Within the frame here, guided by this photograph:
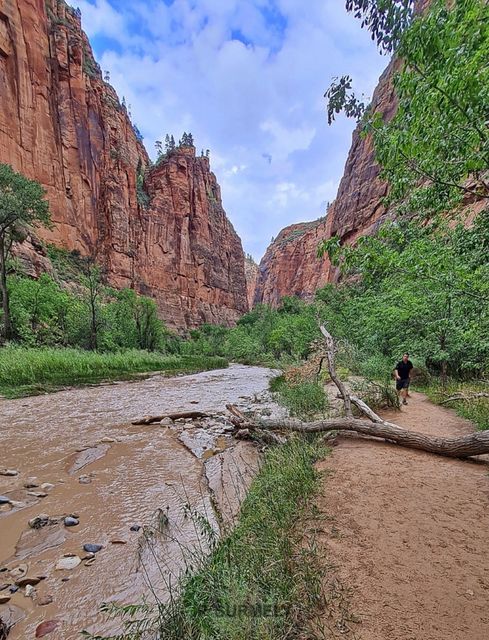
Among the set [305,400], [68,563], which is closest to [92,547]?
[68,563]

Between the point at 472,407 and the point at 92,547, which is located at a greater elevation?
the point at 472,407

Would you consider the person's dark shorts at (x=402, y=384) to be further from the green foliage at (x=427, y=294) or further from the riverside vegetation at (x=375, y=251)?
the riverside vegetation at (x=375, y=251)

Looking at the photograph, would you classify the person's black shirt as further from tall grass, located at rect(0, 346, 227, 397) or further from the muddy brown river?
tall grass, located at rect(0, 346, 227, 397)

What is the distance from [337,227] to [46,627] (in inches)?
2456

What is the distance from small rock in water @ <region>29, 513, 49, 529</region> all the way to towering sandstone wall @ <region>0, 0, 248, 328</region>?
113 feet

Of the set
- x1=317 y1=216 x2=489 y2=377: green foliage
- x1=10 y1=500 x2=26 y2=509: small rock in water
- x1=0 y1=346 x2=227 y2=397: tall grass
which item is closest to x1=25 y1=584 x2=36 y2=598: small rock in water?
x1=10 y1=500 x2=26 y2=509: small rock in water

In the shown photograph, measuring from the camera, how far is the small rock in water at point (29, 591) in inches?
110

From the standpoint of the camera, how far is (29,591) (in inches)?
112

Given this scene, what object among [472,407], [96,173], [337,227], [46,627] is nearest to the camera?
[46,627]

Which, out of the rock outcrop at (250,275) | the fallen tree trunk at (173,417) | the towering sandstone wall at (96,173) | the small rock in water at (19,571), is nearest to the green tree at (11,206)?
the towering sandstone wall at (96,173)

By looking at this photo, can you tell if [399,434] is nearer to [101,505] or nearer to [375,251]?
[375,251]

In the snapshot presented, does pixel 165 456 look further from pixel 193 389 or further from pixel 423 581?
pixel 193 389

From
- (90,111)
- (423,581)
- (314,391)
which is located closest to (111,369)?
(314,391)

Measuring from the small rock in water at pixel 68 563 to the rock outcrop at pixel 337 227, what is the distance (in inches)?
174
